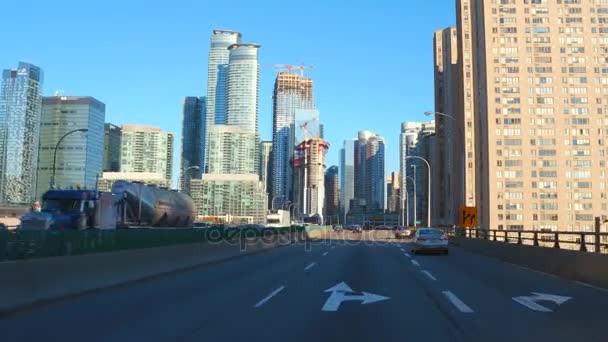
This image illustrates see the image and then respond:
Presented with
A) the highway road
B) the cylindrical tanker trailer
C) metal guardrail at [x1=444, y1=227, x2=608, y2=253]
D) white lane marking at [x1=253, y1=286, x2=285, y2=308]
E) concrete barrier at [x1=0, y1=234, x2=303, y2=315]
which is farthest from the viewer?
the cylindrical tanker trailer

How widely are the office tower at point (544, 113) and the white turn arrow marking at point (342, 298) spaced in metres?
116

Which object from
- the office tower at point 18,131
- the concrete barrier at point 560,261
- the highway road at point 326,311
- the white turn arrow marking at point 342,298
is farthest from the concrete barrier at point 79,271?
the office tower at point 18,131

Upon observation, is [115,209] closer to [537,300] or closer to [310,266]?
[310,266]

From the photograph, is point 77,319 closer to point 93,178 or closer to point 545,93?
point 93,178

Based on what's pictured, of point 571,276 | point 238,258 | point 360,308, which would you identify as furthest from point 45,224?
point 571,276

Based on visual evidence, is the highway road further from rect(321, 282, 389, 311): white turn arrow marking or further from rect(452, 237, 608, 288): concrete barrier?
rect(452, 237, 608, 288): concrete barrier

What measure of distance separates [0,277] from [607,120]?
13659cm

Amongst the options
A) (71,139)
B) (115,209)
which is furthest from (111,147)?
(115,209)

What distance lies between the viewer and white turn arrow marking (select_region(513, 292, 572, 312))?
12.0 metres

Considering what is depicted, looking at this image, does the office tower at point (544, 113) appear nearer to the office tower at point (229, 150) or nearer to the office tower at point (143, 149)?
the office tower at point (143, 149)

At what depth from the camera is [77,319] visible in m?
10.6

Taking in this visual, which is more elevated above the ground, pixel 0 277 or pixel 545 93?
pixel 545 93

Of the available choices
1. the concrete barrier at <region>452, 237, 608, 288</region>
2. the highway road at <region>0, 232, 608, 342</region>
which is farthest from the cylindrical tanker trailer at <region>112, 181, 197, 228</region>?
the concrete barrier at <region>452, 237, 608, 288</region>

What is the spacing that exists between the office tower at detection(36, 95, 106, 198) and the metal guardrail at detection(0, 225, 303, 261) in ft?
213
